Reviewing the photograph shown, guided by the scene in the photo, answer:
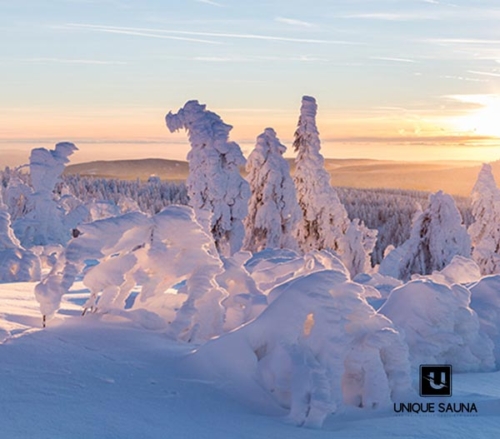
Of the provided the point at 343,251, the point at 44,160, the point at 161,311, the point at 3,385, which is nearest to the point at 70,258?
the point at 161,311

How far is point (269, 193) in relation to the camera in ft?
113

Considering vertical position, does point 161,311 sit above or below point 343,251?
above

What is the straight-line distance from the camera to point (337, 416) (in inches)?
253

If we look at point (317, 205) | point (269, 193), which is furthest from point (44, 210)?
point (317, 205)

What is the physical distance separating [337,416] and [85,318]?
3552 millimetres

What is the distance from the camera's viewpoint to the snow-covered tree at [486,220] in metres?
38.2

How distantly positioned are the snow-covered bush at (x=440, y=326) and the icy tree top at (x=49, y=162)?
19966 mm

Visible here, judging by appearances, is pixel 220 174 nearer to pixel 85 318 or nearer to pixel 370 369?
pixel 85 318

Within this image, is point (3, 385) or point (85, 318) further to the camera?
point (85, 318)

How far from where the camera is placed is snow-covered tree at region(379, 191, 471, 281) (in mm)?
33625

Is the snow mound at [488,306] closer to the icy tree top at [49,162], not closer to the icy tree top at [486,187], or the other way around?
the icy tree top at [49,162]

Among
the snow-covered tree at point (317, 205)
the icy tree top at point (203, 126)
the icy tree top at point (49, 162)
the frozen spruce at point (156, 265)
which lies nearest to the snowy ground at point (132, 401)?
the frozen spruce at point (156, 265)

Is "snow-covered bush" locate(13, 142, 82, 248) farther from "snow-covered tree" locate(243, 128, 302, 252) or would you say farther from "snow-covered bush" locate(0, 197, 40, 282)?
"snow-covered bush" locate(0, 197, 40, 282)

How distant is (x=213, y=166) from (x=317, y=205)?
10320 mm
